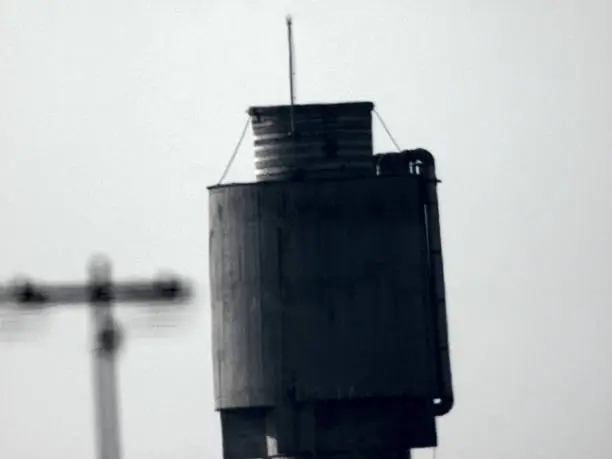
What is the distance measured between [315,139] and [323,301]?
4.53 metres

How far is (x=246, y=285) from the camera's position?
74688 millimetres

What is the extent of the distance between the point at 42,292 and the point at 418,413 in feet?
96.6

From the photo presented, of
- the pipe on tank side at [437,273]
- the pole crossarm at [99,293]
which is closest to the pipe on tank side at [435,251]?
the pipe on tank side at [437,273]

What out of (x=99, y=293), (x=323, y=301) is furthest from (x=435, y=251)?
(x=99, y=293)

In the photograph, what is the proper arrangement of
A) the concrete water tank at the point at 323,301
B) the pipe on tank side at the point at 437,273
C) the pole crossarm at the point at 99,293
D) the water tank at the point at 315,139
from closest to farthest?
1. the pole crossarm at the point at 99,293
2. the concrete water tank at the point at 323,301
3. the water tank at the point at 315,139
4. the pipe on tank side at the point at 437,273

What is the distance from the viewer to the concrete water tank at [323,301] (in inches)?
2908

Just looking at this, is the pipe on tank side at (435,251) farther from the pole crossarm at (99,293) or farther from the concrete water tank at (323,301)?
the pole crossarm at (99,293)

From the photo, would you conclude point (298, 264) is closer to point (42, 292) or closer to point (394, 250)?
point (394, 250)

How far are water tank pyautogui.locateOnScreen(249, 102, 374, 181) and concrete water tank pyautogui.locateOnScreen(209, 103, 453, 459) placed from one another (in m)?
0.04

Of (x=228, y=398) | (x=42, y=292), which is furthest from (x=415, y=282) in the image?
(x=42, y=292)

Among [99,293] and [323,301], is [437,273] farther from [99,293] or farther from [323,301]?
[99,293]

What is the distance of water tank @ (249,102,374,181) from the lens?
75000 mm

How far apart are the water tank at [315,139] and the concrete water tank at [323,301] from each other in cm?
4

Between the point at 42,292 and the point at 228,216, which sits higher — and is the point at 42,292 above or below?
below
